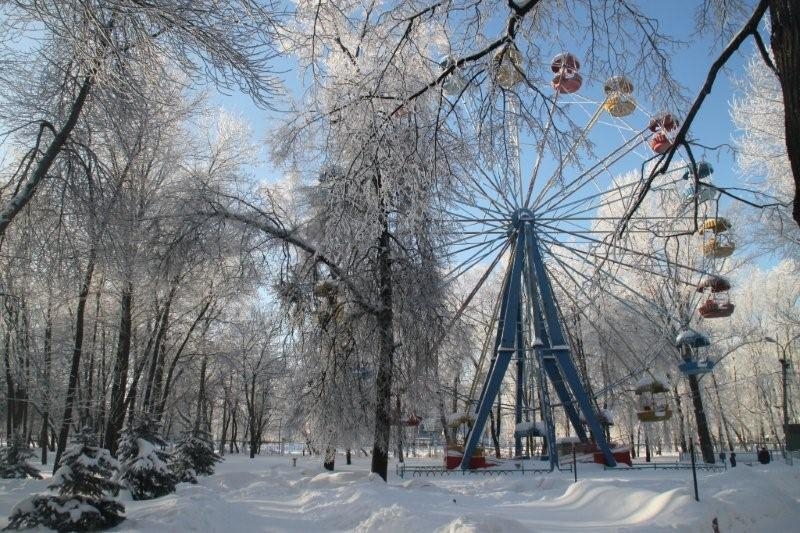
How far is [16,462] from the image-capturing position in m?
16.1

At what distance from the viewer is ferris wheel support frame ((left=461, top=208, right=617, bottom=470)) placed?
16156 mm

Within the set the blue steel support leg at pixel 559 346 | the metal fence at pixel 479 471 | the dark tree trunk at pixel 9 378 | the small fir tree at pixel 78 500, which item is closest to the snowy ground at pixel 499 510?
the small fir tree at pixel 78 500

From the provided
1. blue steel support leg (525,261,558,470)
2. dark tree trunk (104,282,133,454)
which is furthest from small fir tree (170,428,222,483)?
blue steel support leg (525,261,558,470)

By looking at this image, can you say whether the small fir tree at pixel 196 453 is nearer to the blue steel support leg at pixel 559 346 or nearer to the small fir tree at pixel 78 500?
the small fir tree at pixel 78 500

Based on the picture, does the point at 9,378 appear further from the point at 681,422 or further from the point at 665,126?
the point at 681,422

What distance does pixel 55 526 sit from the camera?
22.4 ft

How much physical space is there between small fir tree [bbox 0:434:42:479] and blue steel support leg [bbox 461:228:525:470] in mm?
12215

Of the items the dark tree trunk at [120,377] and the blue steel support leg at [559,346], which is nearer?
the dark tree trunk at [120,377]

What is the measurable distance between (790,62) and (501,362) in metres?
13.4

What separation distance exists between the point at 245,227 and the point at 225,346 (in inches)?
631

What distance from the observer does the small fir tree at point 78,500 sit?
22.4 feet

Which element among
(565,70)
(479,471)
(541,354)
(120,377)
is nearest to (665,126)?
(565,70)

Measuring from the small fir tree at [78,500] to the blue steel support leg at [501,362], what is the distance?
34.9 ft

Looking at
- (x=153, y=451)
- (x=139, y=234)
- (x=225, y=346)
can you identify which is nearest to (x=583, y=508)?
(x=153, y=451)
